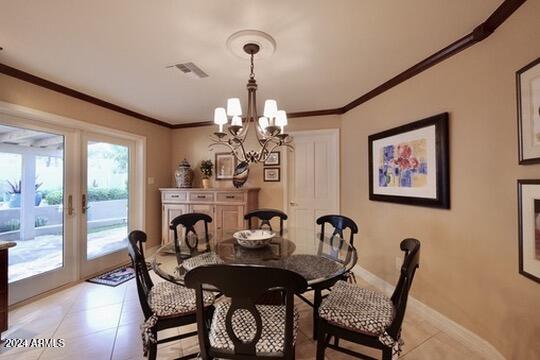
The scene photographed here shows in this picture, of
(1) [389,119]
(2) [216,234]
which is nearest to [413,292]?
(1) [389,119]

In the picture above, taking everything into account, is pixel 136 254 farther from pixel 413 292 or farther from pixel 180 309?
pixel 413 292

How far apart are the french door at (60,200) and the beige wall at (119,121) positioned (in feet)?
0.45

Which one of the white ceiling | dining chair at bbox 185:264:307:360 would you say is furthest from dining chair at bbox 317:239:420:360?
the white ceiling

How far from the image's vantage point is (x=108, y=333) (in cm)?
208

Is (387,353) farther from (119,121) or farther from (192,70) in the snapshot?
(119,121)

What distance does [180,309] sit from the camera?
1602 millimetres

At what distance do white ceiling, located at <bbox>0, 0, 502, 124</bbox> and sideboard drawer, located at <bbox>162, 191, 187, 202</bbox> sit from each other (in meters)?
1.70

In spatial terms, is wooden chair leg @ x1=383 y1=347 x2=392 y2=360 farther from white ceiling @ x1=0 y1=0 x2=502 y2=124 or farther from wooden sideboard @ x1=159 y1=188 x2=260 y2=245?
wooden sideboard @ x1=159 y1=188 x2=260 y2=245

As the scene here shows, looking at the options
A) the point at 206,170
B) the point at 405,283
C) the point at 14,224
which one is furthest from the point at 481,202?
the point at 14,224

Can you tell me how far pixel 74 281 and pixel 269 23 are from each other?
3641mm

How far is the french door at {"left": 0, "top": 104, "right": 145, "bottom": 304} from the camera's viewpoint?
2.58 meters

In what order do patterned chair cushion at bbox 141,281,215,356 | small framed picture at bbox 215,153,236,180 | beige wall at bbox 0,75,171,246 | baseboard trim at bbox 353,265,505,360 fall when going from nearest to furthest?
1. patterned chair cushion at bbox 141,281,215,356
2. baseboard trim at bbox 353,265,505,360
3. beige wall at bbox 0,75,171,246
4. small framed picture at bbox 215,153,236,180

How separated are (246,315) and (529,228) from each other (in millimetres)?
1762

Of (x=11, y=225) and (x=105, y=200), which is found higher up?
(x=105, y=200)
